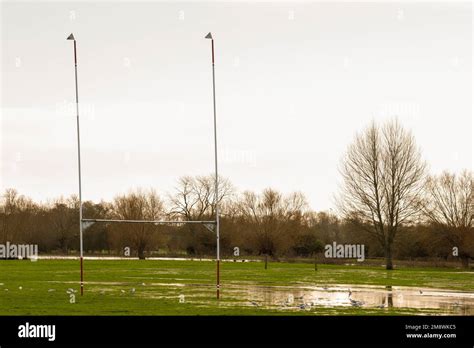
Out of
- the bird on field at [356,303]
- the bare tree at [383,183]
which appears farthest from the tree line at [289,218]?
the bird on field at [356,303]

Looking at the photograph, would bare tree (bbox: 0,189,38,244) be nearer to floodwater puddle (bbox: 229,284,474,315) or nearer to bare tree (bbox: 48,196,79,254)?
bare tree (bbox: 48,196,79,254)

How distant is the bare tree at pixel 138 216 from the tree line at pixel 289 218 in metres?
0.13

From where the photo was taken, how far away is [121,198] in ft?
297

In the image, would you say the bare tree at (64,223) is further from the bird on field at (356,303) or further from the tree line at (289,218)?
the bird on field at (356,303)

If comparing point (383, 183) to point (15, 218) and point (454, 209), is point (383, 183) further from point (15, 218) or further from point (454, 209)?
point (15, 218)

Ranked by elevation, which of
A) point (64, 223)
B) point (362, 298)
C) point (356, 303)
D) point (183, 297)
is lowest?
point (362, 298)

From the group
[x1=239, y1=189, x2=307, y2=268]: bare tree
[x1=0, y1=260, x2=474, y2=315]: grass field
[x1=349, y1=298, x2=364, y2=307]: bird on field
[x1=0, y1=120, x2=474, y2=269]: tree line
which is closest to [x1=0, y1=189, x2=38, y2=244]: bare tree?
[x1=0, y1=120, x2=474, y2=269]: tree line

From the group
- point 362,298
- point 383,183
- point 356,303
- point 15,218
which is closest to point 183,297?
point 356,303

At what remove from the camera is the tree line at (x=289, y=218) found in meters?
58.8

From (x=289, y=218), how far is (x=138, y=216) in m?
19.4

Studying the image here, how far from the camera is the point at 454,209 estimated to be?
6525cm

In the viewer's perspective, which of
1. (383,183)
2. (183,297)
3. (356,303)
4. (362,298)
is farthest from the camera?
(383,183)
